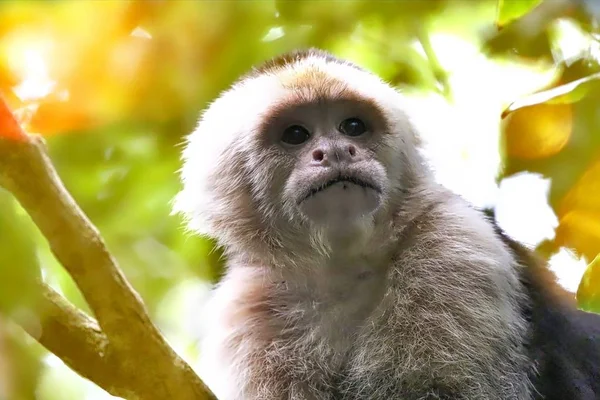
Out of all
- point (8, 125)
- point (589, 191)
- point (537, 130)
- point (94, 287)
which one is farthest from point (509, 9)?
point (94, 287)

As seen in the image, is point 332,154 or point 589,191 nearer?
point 589,191

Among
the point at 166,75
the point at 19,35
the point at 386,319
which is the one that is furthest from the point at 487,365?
the point at 19,35

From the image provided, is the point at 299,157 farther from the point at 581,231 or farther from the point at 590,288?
the point at 590,288

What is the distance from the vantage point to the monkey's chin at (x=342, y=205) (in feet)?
10.1

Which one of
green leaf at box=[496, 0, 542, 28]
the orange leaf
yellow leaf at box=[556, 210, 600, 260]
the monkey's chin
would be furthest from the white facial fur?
the orange leaf

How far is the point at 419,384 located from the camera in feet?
9.43

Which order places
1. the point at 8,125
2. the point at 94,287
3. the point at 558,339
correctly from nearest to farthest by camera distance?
1. the point at 8,125
2. the point at 94,287
3. the point at 558,339

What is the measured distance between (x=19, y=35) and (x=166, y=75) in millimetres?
748

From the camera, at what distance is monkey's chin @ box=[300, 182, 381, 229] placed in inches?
122

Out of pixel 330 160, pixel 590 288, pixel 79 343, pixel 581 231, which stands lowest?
pixel 590 288

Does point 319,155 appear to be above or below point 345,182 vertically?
above

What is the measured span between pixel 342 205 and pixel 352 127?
18.6 inches

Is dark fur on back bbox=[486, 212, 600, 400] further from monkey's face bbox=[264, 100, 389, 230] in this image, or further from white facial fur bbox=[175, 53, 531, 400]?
monkey's face bbox=[264, 100, 389, 230]

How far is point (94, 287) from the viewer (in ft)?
7.24
